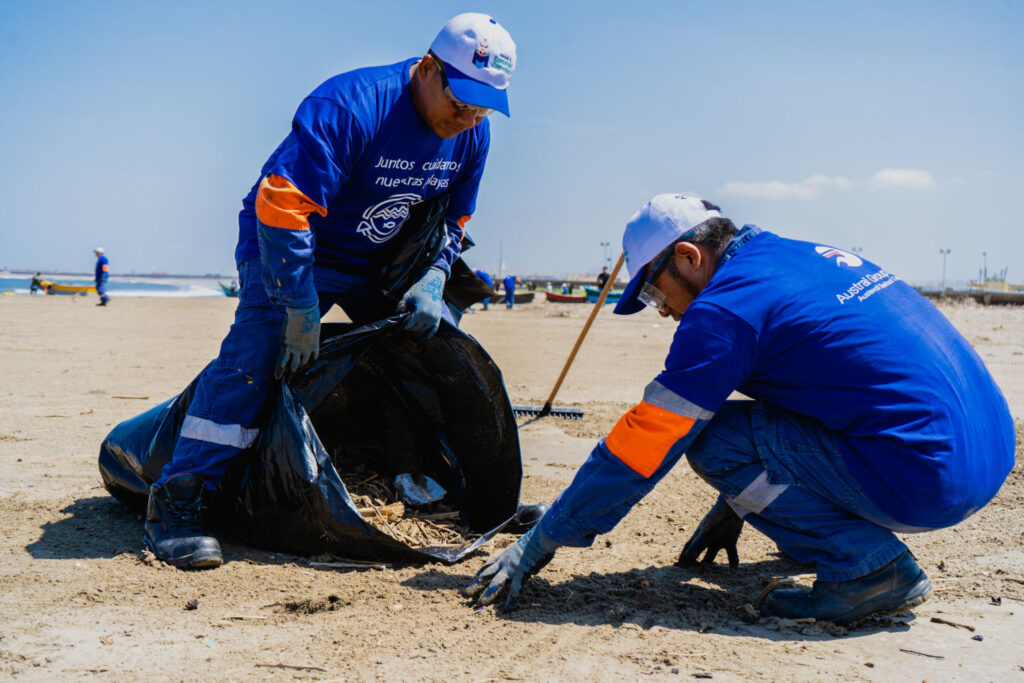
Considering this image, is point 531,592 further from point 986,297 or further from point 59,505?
point 986,297

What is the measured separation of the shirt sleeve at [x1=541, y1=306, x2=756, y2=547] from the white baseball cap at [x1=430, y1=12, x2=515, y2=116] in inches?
46.6

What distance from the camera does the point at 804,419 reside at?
227 centimetres

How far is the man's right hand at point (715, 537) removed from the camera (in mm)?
2783

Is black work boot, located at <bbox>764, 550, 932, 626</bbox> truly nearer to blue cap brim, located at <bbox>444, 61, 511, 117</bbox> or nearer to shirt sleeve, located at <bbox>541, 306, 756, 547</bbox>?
shirt sleeve, located at <bbox>541, 306, 756, 547</bbox>

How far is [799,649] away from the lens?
6.71 ft

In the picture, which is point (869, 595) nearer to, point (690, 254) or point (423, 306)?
point (690, 254)

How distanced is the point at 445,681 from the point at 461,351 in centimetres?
156

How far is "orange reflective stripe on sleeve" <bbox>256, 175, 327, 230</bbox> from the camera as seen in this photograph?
8.32 ft

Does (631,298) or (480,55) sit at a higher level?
(480,55)

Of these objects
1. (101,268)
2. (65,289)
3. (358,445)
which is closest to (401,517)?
(358,445)

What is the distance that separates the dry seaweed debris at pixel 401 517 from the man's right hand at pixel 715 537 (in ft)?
2.82

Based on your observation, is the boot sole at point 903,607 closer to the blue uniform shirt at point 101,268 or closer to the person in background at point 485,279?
the person in background at point 485,279

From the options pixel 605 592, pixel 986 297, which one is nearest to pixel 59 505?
pixel 605 592

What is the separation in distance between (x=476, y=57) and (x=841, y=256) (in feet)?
4.53
